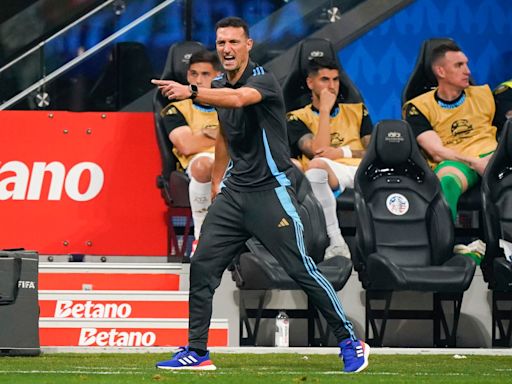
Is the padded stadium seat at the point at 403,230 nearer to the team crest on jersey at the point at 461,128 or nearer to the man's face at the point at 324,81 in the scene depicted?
the team crest on jersey at the point at 461,128

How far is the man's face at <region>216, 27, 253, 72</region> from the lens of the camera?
8711 mm

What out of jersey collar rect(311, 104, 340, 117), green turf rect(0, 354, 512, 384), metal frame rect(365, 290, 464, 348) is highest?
jersey collar rect(311, 104, 340, 117)

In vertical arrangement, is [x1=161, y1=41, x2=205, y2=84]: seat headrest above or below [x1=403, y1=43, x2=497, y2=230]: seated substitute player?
above

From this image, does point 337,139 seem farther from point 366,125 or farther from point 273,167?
point 273,167

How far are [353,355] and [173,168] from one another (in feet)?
13.8

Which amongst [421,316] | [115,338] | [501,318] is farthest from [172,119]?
[501,318]

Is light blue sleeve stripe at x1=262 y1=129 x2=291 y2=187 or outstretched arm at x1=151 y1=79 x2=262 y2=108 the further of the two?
light blue sleeve stripe at x1=262 y1=129 x2=291 y2=187

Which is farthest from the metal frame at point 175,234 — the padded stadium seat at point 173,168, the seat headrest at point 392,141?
the seat headrest at point 392,141

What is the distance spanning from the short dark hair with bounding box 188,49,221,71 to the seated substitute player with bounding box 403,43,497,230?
5.56 feet

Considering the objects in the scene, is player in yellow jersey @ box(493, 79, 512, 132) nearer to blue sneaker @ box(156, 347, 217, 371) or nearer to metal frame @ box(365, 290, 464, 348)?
metal frame @ box(365, 290, 464, 348)

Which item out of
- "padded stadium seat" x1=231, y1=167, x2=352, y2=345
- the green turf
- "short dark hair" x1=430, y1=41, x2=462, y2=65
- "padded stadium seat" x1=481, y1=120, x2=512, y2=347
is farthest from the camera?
"short dark hair" x1=430, y1=41, x2=462, y2=65

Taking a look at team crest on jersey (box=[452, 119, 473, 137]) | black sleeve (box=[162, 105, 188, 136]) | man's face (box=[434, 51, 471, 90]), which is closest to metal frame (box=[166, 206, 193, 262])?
black sleeve (box=[162, 105, 188, 136])

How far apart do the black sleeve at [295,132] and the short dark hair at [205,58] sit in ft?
2.71

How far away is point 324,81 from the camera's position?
13039 mm
